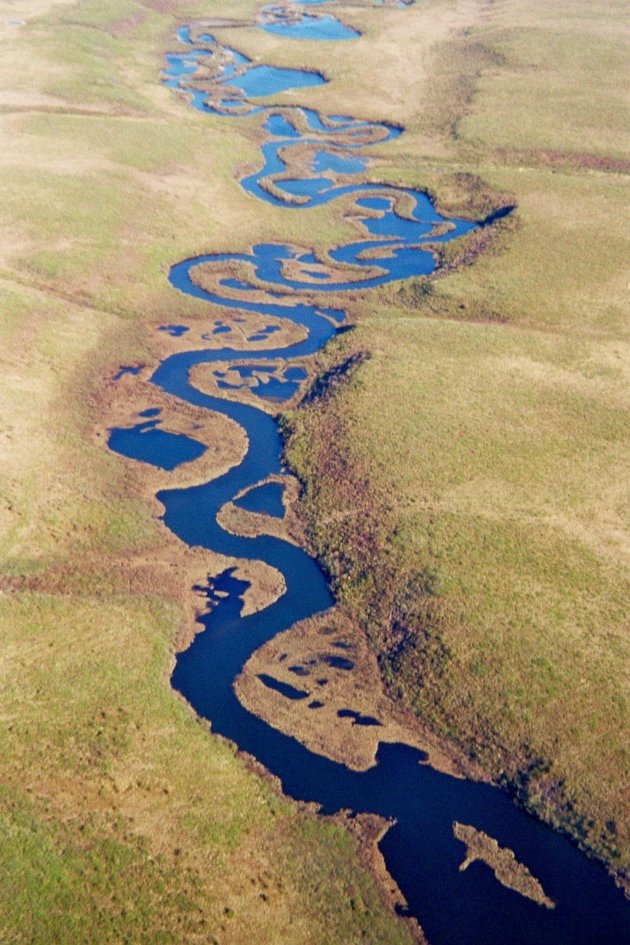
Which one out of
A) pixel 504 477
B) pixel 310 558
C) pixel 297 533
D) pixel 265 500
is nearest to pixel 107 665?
pixel 310 558

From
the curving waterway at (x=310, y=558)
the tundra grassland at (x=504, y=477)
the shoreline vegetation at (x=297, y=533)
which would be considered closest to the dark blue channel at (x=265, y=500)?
the curving waterway at (x=310, y=558)

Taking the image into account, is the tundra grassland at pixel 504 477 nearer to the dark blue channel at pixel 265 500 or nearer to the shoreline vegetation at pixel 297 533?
the shoreline vegetation at pixel 297 533

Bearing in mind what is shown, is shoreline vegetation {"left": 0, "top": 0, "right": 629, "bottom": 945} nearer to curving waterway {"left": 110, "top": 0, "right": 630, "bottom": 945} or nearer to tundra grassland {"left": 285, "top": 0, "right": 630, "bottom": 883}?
tundra grassland {"left": 285, "top": 0, "right": 630, "bottom": 883}

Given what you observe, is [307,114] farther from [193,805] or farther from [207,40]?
[193,805]

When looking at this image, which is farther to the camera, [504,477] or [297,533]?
[504,477]

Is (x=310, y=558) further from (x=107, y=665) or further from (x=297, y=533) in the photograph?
(x=107, y=665)

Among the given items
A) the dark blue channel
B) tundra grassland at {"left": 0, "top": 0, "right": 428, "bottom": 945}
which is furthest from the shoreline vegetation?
the dark blue channel
